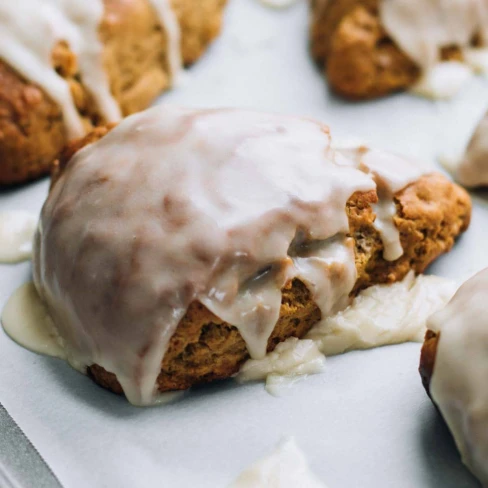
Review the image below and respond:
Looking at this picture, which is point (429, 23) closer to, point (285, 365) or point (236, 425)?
point (285, 365)

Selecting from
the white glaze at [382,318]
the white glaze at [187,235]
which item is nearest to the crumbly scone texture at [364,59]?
the white glaze at [187,235]

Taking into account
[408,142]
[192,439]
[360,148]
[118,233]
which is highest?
[118,233]

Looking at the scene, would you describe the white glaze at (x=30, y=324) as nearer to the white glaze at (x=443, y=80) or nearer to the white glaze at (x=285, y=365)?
the white glaze at (x=285, y=365)

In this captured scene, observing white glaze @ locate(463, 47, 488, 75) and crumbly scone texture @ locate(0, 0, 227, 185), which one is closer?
crumbly scone texture @ locate(0, 0, 227, 185)

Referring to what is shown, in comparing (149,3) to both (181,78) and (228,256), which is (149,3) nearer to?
(181,78)

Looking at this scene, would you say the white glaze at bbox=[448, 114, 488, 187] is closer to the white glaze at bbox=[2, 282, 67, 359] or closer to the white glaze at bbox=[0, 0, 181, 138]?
the white glaze at bbox=[0, 0, 181, 138]

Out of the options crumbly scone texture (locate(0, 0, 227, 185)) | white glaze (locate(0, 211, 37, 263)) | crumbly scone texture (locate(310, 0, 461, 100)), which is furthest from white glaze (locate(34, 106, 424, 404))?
crumbly scone texture (locate(310, 0, 461, 100))

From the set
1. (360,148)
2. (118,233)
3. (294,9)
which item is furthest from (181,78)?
(118,233)
